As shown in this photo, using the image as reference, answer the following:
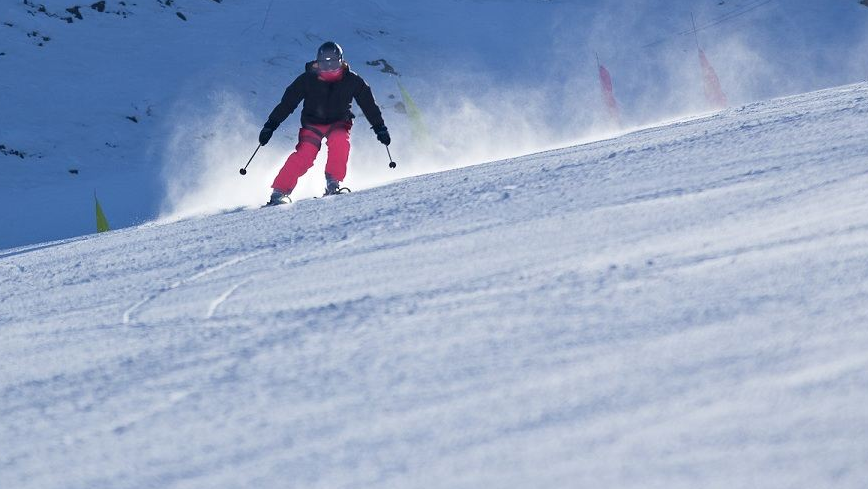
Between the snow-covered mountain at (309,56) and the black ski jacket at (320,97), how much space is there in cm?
687

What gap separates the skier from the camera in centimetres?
849

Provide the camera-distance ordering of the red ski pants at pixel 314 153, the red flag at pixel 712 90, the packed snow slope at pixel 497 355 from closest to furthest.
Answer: the packed snow slope at pixel 497 355
the red ski pants at pixel 314 153
the red flag at pixel 712 90

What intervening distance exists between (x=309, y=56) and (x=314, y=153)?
16197mm

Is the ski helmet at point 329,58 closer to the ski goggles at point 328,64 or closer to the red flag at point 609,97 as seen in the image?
the ski goggles at point 328,64

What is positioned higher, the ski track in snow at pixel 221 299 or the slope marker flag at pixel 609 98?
the slope marker flag at pixel 609 98

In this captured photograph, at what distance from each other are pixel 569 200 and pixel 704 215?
992 mm

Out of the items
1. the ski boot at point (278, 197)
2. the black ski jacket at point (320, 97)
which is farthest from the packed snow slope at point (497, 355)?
the black ski jacket at point (320, 97)

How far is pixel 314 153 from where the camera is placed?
8672 millimetres

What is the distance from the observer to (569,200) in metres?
4.23

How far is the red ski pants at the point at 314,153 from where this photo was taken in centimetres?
846

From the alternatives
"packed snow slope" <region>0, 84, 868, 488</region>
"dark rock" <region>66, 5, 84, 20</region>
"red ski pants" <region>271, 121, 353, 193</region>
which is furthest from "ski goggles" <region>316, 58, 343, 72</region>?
"dark rock" <region>66, 5, 84, 20</region>

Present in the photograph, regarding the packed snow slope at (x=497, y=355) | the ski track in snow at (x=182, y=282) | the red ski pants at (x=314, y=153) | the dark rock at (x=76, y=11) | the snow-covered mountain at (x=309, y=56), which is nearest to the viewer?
the packed snow slope at (x=497, y=355)

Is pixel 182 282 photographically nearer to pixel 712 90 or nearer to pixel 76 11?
pixel 712 90

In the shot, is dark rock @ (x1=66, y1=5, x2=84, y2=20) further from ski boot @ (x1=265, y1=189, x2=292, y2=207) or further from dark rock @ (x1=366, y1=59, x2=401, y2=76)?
ski boot @ (x1=265, y1=189, x2=292, y2=207)
